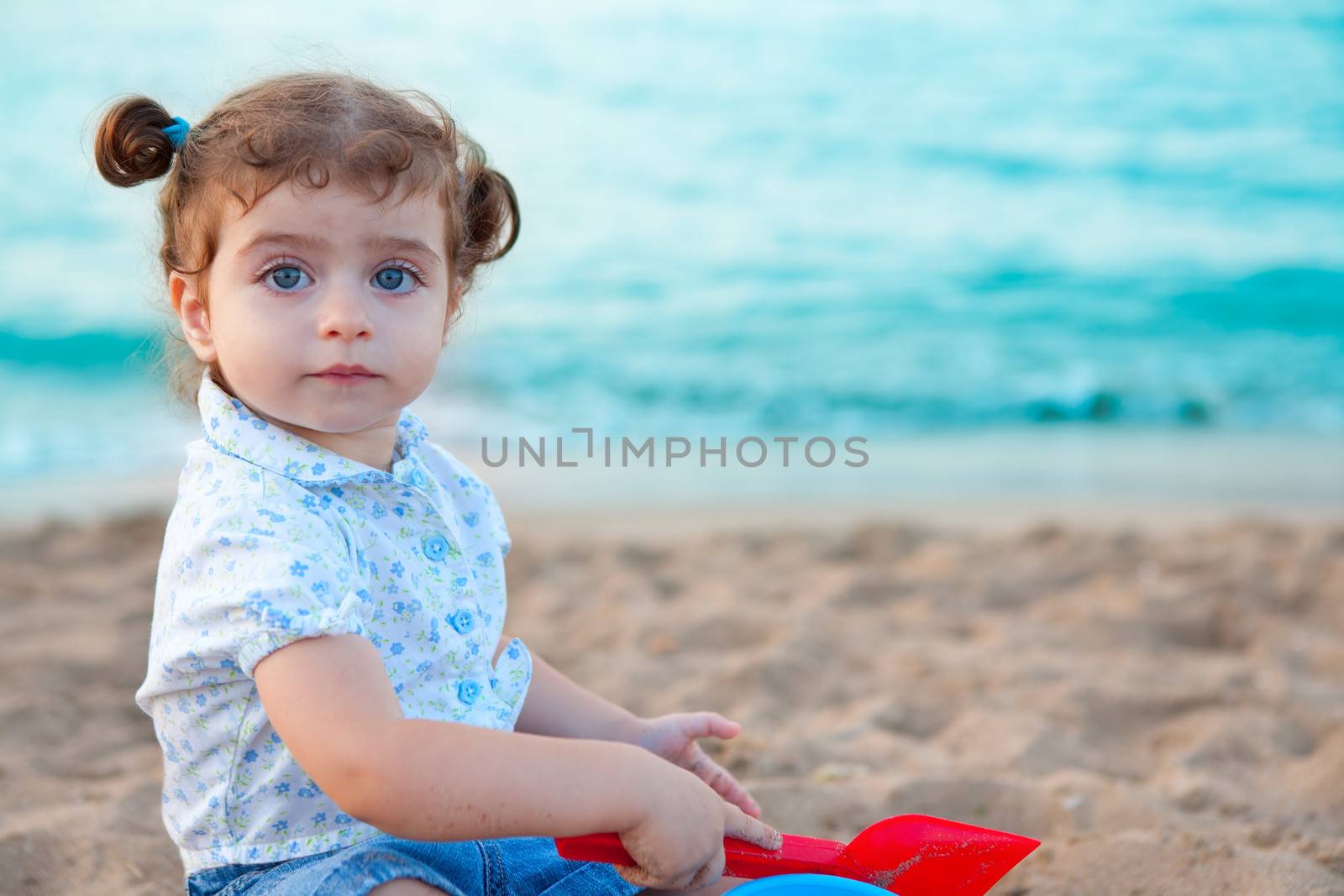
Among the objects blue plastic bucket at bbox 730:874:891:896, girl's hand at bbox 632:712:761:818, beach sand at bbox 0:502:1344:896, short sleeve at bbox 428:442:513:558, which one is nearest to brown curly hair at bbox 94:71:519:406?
short sleeve at bbox 428:442:513:558

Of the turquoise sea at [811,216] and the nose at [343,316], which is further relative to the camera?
the turquoise sea at [811,216]

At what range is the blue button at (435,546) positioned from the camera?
1.49 m

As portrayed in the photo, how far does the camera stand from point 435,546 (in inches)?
59.3

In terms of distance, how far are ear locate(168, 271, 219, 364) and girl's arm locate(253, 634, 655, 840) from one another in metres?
0.44

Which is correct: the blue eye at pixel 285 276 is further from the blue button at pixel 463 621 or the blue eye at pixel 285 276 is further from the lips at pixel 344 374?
the blue button at pixel 463 621

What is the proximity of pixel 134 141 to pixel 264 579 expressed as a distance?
1.95 ft

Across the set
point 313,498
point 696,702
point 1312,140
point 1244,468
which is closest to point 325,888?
point 313,498

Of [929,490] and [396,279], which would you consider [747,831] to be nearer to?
[396,279]

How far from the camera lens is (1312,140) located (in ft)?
36.1

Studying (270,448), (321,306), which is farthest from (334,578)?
(321,306)

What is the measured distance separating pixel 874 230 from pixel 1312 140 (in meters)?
4.40

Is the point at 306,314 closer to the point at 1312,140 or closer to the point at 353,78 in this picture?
the point at 353,78

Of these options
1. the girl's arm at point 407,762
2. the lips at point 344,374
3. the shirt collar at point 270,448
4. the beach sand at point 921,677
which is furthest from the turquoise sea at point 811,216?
the girl's arm at point 407,762

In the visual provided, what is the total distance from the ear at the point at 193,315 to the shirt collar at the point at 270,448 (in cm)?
5
